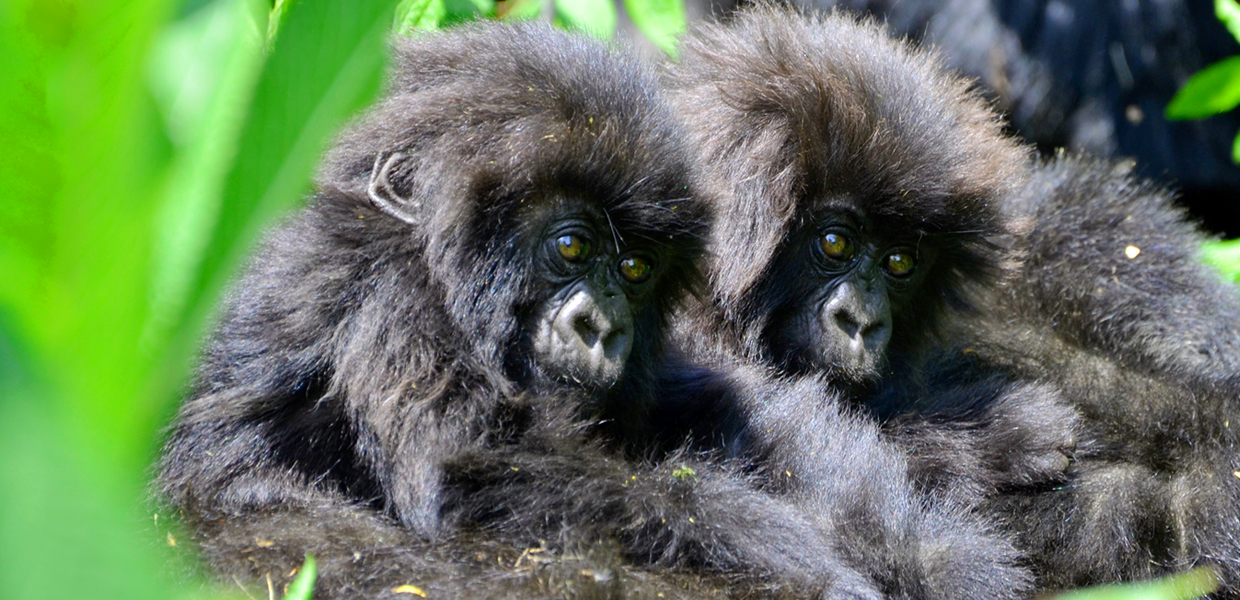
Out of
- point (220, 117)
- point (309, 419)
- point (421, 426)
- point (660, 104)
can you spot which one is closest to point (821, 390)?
point (660, 104)

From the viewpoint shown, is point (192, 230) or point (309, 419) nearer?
point (192, 230)

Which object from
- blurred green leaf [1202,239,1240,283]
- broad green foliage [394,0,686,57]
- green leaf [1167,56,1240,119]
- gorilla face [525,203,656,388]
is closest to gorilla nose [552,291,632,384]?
gorilla face [525,203,656,388]

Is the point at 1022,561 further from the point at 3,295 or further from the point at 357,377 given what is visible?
the point at 3,295

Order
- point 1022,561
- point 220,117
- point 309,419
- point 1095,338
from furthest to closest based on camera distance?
point 1095,338, point 1022,561, point 309,419, point 220,117

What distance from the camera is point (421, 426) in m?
2.29

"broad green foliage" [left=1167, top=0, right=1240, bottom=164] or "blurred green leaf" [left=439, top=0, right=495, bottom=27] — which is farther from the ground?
"broad green foliage" [left=1167, top=0, right=1240, bottom=164]

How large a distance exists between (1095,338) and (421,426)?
2.25 m

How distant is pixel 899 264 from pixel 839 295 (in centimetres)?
26

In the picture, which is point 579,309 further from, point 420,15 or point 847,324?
point 420,15

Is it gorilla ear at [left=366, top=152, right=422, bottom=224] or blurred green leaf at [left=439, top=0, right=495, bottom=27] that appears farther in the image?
blurred green leaf at [left=439, top=0, right=495, bottom=27]

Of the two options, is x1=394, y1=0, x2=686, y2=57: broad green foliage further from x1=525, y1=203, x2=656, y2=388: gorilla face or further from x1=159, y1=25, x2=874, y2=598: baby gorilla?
x1=525, y1=203, x2=656, y2=388: gorilla face

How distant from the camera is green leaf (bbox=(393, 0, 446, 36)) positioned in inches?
118

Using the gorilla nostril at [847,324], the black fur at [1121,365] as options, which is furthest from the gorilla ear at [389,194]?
the black fur at [1121,365]

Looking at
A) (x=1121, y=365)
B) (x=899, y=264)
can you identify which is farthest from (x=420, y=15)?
(x=1121, y=365)
